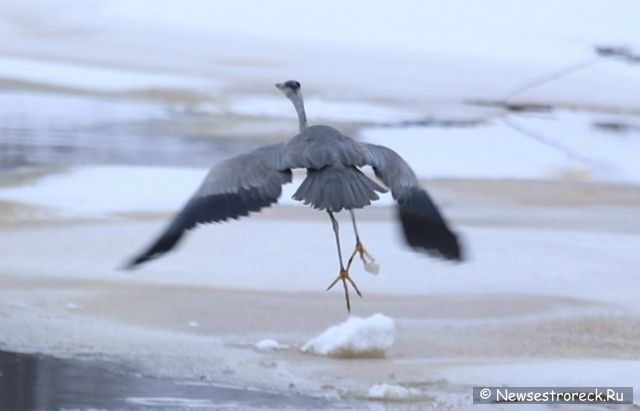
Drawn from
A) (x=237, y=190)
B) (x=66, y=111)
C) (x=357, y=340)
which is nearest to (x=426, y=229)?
(x=237, y=190)

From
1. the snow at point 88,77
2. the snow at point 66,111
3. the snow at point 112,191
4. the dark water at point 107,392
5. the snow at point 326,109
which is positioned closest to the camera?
the dark water at point 107,392

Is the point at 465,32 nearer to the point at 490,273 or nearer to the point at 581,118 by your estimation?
the point at 581,118

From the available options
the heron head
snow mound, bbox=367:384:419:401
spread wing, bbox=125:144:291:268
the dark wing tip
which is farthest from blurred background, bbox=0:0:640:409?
the heron head

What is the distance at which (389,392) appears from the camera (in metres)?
5.65

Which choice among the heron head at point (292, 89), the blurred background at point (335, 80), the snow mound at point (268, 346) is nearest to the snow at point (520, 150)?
the blurred background at point (335, 80)

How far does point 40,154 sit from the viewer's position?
31.4 ft

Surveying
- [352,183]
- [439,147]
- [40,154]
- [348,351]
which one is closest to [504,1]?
[439,147]

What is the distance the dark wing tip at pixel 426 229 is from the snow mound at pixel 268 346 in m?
1.34

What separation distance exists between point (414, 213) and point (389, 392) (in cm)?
87

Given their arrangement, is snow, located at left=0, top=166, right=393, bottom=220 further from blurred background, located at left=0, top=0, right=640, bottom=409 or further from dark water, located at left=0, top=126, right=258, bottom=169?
dark water, located at left=0, top=126, right=258, bottom=169

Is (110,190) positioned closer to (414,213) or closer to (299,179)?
(299,179)

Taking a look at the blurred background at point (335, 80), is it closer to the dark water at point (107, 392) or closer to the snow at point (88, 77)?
the snow at point (88, 77)

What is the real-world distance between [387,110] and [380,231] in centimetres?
264

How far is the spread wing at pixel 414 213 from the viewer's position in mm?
4996
